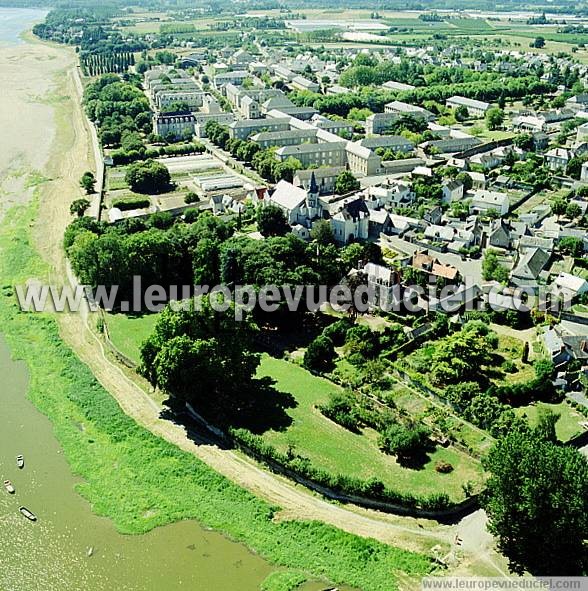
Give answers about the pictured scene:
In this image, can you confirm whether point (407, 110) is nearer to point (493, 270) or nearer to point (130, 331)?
point (493, 270)

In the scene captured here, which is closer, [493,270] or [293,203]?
[493,270]

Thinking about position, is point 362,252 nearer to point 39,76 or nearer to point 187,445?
point 187,445

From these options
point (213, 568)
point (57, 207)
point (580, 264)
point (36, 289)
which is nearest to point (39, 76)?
point (57, 207)

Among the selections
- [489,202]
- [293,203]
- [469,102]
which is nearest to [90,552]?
[293,203]

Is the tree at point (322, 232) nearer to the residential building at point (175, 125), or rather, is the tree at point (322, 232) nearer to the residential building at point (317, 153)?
the residential building at point (317, 153)

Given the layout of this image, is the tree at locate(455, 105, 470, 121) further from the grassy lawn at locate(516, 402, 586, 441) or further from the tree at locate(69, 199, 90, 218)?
the grassy lawn at locate(516, 402, 586, 441)
